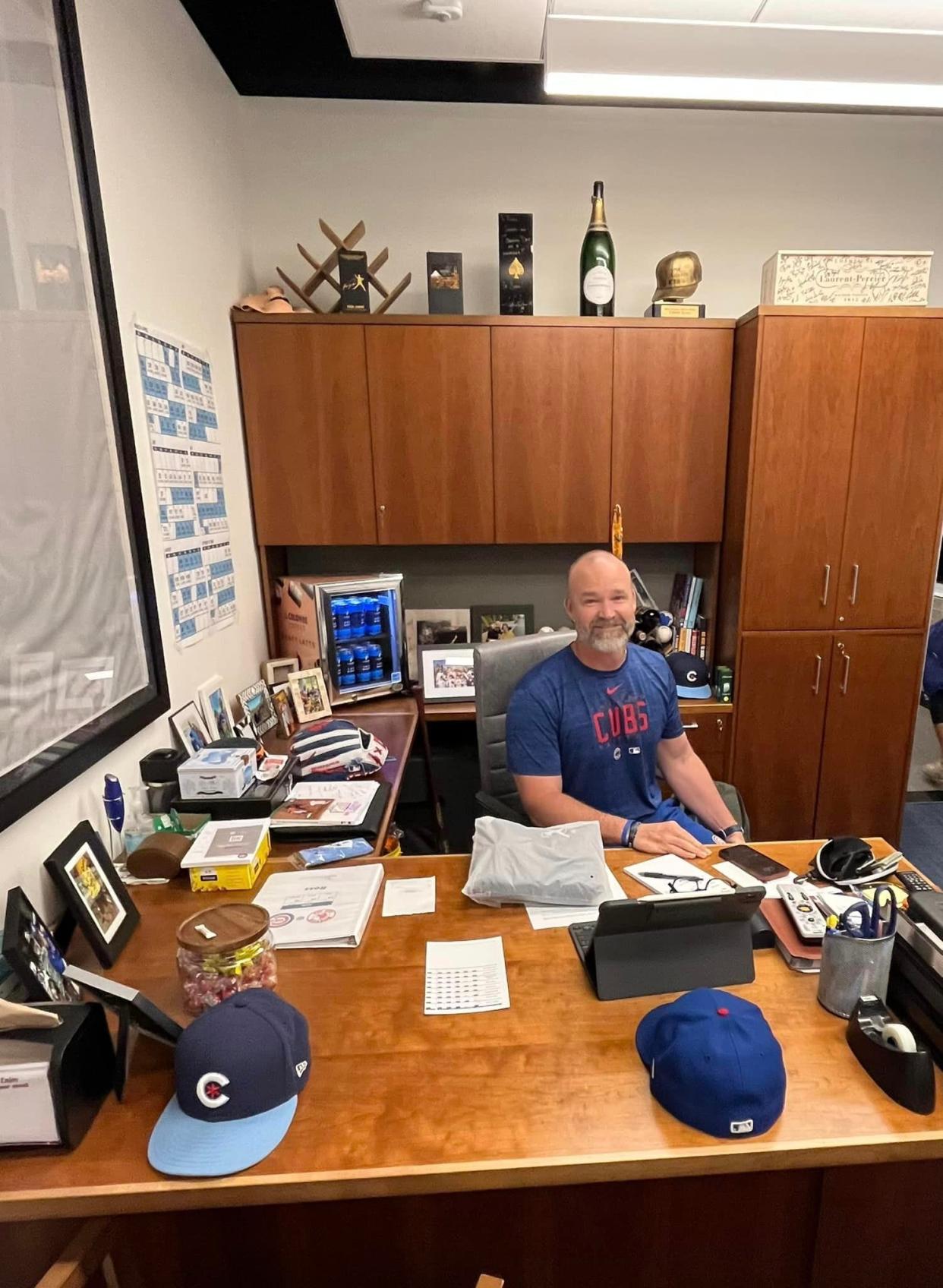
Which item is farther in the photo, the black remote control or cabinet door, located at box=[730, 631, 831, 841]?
cabinet door, located at box=[730, 631, 831, 841]

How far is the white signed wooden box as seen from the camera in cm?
260

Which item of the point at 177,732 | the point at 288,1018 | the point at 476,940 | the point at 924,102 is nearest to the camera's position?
the point at 288,1018

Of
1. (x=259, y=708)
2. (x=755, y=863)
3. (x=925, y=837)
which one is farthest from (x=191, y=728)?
(x=925, y=837)

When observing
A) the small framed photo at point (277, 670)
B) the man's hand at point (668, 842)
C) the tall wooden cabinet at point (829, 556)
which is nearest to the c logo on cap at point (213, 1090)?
the man's hand at point (668, 842)

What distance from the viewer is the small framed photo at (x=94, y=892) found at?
48.1 inches

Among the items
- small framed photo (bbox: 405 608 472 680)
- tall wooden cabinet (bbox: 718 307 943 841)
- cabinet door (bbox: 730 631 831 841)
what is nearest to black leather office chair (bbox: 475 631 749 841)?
cabinet door (bbox: 730 631 831 841)

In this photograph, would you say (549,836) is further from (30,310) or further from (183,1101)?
(30,310)

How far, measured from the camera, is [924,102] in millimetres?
2291

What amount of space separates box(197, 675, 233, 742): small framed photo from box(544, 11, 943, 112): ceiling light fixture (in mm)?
2118

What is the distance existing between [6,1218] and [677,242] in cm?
Answer: 357

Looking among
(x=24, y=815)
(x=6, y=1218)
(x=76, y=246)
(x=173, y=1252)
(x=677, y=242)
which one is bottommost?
(x=173, y=1252)

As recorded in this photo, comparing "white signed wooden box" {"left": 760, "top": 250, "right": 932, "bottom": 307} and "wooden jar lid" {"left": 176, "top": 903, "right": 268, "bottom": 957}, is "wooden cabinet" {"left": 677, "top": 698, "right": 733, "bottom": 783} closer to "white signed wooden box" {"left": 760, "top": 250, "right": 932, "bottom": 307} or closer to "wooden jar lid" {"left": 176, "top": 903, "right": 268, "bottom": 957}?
"white signed wooden box" {"left": 760, "top": 250, "right": 932, "bottom": 307}

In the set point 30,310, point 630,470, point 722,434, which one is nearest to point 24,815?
point 30,310

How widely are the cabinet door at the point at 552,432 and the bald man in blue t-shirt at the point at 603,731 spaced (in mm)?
934
